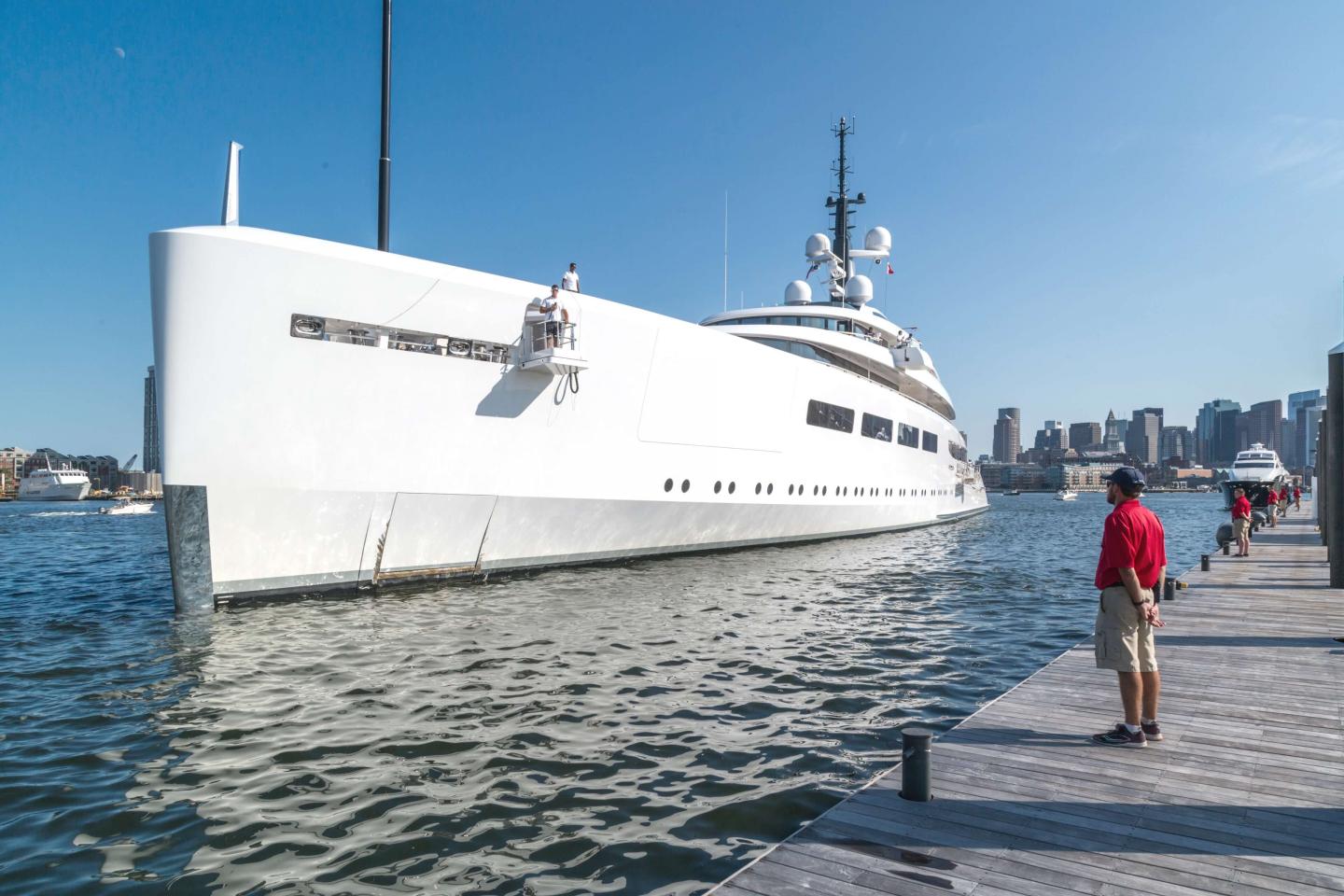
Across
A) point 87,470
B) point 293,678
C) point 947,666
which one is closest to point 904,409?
point 947,666

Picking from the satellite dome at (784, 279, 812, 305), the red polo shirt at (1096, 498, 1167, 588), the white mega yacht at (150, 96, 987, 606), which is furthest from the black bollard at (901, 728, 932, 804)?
the satellite dome at (784, 279, 812, 305)

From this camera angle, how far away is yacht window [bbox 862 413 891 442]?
2362 centimetres

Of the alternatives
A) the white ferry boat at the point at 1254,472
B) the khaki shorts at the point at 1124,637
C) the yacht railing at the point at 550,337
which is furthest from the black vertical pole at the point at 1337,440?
the white ferry boat at the point at 1254,472

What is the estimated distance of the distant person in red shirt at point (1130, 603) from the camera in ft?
15.8

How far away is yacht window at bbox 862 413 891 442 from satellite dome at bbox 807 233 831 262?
10.1 meters

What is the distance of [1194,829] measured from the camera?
3742mm

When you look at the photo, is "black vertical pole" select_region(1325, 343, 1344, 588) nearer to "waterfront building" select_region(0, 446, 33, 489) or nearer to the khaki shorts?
the khaki shorts

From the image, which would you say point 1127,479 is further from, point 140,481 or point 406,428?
point 140,481

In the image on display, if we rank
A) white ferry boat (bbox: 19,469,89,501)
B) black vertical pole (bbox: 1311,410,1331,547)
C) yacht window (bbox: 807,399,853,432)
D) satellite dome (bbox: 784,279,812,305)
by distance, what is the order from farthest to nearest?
white ferry boat (bbox: 19,469,89,501) < satellite dome (bbox: 784,279,812,305) < yacht window (bbox: 807,399,853,432) < black vertical pole (bbox: 1311,410,1331,547)

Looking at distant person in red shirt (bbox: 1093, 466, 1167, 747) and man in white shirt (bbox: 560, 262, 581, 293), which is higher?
man in white shirt (bbox: 560, 262, 581, 293)

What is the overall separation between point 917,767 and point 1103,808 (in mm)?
1051

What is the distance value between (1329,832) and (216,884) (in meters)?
5.76

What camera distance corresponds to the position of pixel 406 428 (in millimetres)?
12086

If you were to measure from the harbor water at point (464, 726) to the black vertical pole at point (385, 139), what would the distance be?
6958 mm
